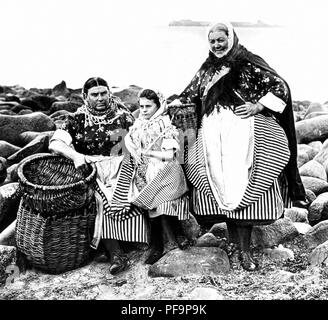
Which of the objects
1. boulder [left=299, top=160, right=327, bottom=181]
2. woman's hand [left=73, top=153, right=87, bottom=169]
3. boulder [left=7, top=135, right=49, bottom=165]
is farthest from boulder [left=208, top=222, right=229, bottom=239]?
boulder [left=7, top=135, right=49, bottom=165]

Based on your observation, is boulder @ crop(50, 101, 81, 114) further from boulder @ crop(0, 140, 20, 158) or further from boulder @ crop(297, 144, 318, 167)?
boulder @ crop(297, 144, 318, 167)

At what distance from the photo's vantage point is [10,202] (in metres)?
3.87

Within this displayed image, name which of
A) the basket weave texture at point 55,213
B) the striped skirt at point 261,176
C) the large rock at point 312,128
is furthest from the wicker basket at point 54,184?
the large rock at point 312,128

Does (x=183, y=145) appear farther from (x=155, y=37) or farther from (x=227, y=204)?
(x=155, y=37)

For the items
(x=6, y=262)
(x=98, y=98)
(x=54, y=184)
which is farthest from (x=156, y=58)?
(x=6, y=262)

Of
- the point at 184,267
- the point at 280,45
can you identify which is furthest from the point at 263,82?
the point at 184,267

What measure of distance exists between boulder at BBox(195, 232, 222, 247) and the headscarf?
0.64 metres

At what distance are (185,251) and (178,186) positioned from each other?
418 millimetres

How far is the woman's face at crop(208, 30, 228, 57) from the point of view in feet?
11.8

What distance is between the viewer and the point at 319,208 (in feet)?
13.3

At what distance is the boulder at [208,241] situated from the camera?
384 cm

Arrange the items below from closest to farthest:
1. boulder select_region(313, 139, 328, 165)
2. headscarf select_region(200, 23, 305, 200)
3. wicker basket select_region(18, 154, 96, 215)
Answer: wicker basket select_region(18, 154, 96, 215), headscarf select_region(200, 23, 305, 200), boulder select_region(313, 139, 328, 165)

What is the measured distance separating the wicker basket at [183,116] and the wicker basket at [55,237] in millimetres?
747
